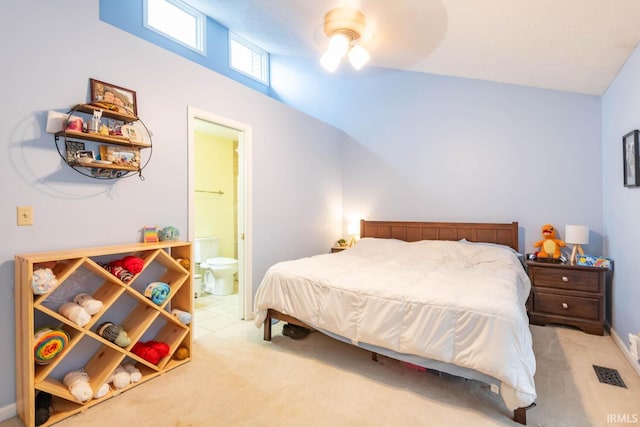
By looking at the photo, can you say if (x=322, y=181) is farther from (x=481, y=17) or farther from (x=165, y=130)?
(x=481, y=17)

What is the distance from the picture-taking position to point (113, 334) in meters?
2.04

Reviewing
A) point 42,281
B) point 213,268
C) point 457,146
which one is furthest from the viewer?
point 213,268

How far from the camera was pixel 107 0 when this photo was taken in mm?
3012

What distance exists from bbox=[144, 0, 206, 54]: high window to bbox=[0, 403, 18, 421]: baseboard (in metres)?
3.48

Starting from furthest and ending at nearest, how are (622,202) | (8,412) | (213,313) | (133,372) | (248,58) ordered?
(248,58), (213,313), (622,202), (133,372), (8,412)

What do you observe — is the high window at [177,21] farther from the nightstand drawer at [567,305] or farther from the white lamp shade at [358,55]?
the nightstand drawer at [567,305]

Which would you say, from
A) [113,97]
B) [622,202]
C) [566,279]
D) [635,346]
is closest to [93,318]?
[113,97]

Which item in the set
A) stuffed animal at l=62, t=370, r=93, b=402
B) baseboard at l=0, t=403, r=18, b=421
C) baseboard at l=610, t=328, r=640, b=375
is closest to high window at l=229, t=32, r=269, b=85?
stuffed animal at l=62, t=370, r=93, b=402

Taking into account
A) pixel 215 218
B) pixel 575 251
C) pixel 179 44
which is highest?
pixel 179 44

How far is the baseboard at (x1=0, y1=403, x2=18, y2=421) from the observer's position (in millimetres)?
1752

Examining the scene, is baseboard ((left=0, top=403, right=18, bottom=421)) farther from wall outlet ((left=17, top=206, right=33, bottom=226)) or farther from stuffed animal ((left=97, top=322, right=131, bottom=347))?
wall outlet ((left=17, top=206, right=33, bottom=226))

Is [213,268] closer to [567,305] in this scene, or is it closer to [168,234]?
[168,234]

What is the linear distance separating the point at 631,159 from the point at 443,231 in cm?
197

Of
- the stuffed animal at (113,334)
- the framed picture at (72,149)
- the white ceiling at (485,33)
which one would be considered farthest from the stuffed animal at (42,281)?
the white ceiling at (485,33)
